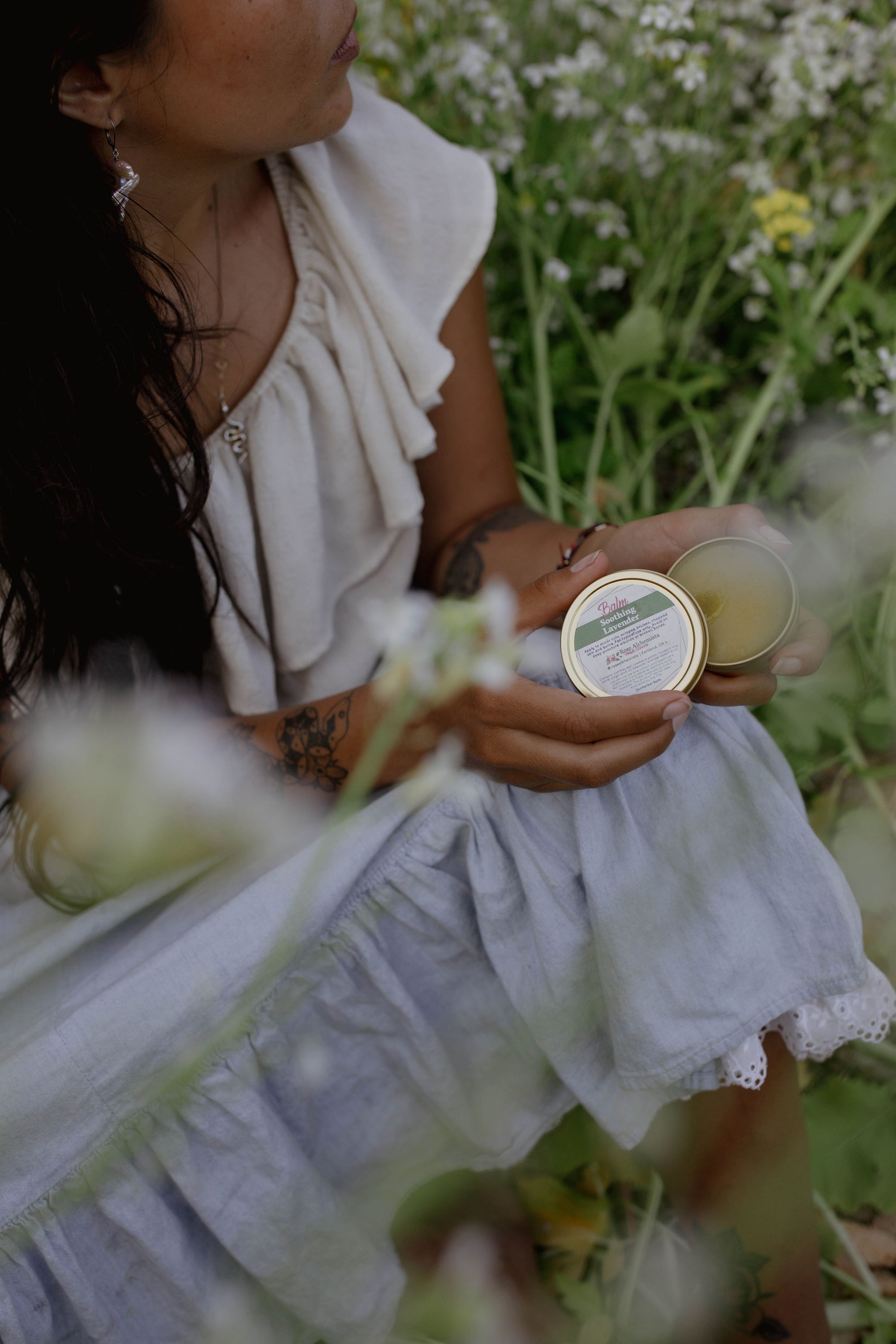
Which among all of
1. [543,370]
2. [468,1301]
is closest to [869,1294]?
[468,1301]

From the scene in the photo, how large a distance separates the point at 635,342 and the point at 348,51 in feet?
2.35

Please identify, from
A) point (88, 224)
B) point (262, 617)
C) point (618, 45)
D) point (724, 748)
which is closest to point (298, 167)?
point (88, 224)

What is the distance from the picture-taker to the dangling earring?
0.93 m

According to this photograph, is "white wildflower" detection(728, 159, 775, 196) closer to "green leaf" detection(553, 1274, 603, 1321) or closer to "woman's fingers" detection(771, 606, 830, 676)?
"woman's fingers" detection(771, 606, 830, 676)

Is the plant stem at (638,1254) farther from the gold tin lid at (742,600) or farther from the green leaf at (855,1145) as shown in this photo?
the gold tin lid at (742,600)

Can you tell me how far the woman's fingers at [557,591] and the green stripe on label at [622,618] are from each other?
0.03 m

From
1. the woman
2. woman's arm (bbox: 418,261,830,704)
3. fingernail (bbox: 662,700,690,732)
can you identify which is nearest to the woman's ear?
the woman

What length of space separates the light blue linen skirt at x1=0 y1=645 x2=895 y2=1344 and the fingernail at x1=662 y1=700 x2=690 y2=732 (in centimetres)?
13

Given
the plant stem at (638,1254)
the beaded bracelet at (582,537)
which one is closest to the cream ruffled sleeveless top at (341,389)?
the beaded bracelet at (582,537)

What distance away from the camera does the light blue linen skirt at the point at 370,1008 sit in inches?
35.1

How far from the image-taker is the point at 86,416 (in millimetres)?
1002

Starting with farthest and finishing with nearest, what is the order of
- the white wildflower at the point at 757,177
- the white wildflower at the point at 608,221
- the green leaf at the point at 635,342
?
the white wildflower at the point at 608,221 → the white wildflower at the point at 757,177 → the green leaf at the point at 635,342

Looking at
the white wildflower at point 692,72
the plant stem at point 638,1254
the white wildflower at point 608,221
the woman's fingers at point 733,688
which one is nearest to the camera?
the woman's fingers at point 733,688

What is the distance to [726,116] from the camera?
1932 mm
